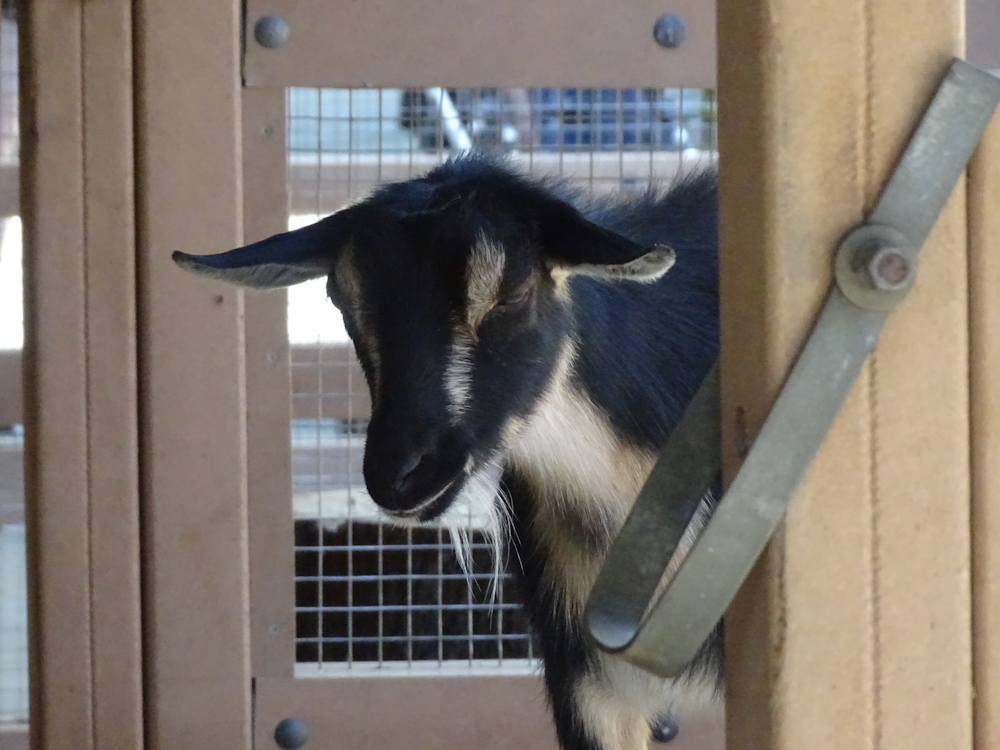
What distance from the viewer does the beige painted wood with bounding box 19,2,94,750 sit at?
6.05 ft

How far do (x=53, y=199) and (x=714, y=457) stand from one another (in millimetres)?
1599

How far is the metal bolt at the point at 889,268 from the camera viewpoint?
0.52 m

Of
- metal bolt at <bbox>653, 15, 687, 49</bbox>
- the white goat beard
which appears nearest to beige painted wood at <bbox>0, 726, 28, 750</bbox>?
the white goat beard

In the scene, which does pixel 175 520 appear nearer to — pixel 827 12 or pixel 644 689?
pixel 644 689

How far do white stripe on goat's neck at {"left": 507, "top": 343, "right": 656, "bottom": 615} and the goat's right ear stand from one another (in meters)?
0.38

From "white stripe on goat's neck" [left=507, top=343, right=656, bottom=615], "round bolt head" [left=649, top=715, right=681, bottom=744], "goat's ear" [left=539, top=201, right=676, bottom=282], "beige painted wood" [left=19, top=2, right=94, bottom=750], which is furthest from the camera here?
"round bolt head" [left=649, top=715, right=681, bottom=744]

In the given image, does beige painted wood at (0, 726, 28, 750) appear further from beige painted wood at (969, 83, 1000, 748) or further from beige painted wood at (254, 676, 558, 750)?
beige painted wood at (969, 83, 1000, 748)

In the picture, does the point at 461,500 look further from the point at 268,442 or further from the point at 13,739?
the point at 13,739

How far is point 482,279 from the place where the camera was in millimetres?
1373

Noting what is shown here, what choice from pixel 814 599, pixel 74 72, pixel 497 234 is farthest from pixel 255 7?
pixel 814 599

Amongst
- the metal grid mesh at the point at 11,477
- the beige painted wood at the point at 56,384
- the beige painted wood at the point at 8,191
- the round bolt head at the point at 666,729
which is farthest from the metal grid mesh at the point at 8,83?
the round bolt head at the point at 666,729

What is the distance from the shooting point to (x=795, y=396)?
0.53m

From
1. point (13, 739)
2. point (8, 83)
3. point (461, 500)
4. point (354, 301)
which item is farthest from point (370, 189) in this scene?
point (13, 739)

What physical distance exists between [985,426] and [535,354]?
2.99ft
